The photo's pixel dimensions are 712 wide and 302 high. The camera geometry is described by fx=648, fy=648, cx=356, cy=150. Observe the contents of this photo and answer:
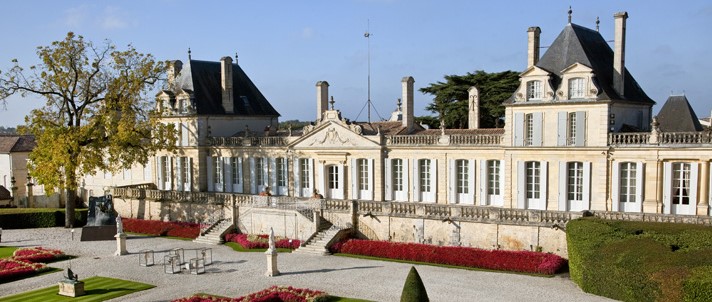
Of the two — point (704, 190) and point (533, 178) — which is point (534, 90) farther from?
point (704, 190)

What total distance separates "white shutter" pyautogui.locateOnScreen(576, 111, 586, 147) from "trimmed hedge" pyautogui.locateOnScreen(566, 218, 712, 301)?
4446 millimetres

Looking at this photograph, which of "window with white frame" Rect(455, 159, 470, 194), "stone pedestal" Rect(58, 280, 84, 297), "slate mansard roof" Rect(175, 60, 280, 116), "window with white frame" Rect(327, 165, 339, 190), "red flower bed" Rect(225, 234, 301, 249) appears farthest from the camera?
"slate mansard roof" Rect(175, 60, 280, 116)

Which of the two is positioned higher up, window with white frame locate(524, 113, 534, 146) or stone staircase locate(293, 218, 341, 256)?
window with white frame locate(524, 113, 534, 146)

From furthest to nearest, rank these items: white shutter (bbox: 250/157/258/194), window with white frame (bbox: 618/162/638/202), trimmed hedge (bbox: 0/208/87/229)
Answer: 1. white shutter (bbox: 250/157/258/194)
2. trimmed hedge (bbox: 0/208/87/229)
3. window with white frame (bbox: 618/162/638/202)

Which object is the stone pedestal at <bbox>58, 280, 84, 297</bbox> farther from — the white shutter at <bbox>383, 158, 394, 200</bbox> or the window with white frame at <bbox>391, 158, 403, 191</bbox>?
the window with white frame at <bbox>391, 158, 403, 191</bbox>

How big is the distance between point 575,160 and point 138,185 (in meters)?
27.1

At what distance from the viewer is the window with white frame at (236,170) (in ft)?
130

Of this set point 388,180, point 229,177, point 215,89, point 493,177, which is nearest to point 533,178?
point 493,177

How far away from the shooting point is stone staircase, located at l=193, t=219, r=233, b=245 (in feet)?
109

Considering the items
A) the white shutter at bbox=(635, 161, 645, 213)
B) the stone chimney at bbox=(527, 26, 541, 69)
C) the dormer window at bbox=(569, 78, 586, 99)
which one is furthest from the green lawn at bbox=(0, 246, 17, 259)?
the white shutter at bbox=(635, 161, 645, 213)

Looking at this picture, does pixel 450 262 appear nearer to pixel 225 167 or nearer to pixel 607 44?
pixel 607 44

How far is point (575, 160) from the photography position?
27969 mm

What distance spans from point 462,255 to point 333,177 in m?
11.0

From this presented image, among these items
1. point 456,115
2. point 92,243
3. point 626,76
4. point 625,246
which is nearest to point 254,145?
point 92,243
